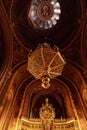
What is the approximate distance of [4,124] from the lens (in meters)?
9.94

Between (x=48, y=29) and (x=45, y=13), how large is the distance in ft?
3.63

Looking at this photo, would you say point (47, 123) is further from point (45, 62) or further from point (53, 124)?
point (45, 62)

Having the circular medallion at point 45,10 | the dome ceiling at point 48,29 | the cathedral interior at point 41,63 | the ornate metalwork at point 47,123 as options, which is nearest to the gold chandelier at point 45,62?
the cathedral interior at point 41,63

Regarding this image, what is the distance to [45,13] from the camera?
1510 cm

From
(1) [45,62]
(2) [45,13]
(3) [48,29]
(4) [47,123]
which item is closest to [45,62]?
(1) [45,62]

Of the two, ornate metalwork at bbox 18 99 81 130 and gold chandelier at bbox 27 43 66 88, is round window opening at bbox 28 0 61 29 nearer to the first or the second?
gold chandelier at bbox 27 43 66 88

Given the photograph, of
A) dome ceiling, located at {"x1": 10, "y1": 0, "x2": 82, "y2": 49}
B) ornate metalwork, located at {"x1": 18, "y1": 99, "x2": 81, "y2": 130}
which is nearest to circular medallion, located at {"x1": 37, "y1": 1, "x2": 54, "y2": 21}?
dome ceiling, located at {"x1": 10, "y1": 0, "x2": 82, "y2": 49}

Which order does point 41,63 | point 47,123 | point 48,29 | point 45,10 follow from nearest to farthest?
point 47,123
point 41,63
point 48,29
point 45,10

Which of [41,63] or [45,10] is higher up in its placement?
[45,10]

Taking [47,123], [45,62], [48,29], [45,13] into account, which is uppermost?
[45,13]

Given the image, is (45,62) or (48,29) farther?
(48,29)

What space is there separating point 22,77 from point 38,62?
3.86 meters

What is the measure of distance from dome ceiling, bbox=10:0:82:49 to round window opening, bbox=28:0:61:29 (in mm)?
282

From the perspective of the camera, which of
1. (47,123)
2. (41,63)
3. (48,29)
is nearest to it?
(47,123)
